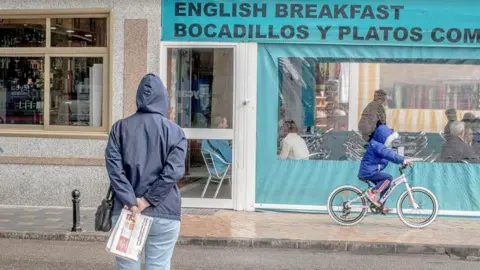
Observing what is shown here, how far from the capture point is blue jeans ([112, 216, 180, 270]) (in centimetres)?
475

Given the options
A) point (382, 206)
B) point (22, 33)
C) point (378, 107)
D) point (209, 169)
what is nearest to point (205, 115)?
point (209, 169)

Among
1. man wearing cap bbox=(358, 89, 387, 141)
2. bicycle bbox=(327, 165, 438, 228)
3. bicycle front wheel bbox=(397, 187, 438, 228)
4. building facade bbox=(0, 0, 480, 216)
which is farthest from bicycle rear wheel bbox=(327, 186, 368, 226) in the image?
man wearing cap bbox=(358, 89, 387, 141)

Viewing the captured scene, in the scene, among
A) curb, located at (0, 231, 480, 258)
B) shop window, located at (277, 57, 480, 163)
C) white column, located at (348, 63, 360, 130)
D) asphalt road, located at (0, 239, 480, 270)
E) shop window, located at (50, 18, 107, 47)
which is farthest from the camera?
shop window, located at (50, 18, 107, 47)

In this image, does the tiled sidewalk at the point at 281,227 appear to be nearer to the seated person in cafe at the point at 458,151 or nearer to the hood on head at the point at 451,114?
the seated person in cafe at the point at 458,151

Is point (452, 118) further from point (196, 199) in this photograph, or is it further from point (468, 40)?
point (196, 199)

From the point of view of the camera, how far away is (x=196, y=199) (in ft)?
39.7

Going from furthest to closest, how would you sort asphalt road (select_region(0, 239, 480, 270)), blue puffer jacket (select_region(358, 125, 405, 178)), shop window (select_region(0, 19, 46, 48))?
1. shop window (select_region(0, 19, 46, 48))
2. blue puffer jacket (select_region(358, 125, 405, 178))
3. asphalt road (select_region(0, 239, 480, 270))

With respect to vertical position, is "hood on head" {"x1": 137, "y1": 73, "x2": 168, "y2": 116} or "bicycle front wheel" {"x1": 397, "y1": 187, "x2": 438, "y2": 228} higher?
"hood on head" {"x1": 137, "y1": 73, "x2": 168, "y2": 116}

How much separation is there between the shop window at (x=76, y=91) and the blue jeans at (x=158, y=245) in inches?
304

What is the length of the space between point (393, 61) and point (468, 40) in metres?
1.21

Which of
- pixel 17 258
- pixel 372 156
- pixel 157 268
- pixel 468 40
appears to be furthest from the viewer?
pixel 468 40

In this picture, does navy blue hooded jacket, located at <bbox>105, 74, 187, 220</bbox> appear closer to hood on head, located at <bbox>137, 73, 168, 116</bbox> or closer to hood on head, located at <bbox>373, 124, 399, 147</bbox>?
hood on head, located at <bbox>137, 73, 168, 116</bbox>

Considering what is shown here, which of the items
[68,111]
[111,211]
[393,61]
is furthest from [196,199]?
[111,211]

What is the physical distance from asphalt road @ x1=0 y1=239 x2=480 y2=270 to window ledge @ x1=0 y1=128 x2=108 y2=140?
290 cm
